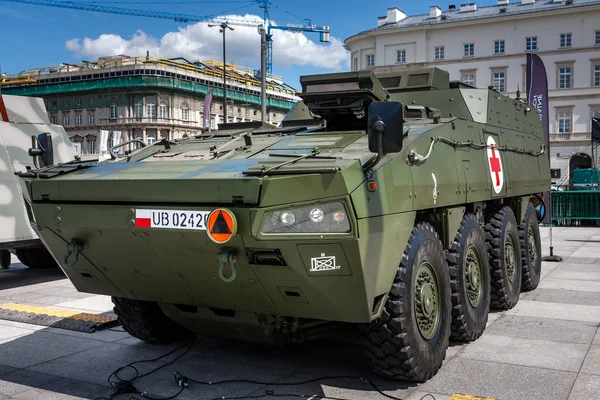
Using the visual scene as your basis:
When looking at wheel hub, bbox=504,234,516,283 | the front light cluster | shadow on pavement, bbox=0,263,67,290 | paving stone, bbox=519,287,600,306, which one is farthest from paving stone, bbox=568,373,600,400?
shadow on pavement, bbox=0,263,67,290

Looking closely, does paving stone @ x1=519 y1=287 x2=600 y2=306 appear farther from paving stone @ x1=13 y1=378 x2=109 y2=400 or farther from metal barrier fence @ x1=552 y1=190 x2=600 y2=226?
metal barrier fence @ x1=552 y1=190 x2=600 y2=226

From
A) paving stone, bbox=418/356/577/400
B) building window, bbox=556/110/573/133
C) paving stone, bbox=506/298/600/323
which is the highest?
building window, bbox=556/110/573/133

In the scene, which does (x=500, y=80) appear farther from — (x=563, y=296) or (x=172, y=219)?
(x=172, y=219)

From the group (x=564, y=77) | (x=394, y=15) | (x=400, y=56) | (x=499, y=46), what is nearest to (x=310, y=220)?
(x=564, y=77)

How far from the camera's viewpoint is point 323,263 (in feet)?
12.9

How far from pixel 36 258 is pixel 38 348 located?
560 cm

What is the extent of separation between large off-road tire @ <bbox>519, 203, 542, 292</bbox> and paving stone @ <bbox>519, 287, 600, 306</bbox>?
146 millimetres

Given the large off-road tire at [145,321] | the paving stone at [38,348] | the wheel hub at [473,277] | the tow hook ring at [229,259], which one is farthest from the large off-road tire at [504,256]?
the paving stone at [38,348]

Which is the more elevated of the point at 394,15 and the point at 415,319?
the point at 394,15

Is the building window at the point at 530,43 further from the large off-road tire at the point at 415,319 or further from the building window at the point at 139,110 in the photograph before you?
the large off-road tire at the point at 415,319

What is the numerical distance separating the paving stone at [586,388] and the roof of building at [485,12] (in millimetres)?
48734

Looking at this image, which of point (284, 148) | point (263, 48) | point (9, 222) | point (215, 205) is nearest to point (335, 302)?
point (215, 205)

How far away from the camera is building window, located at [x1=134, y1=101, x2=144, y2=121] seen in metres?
58.7

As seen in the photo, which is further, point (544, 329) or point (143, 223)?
point (544, 329)
